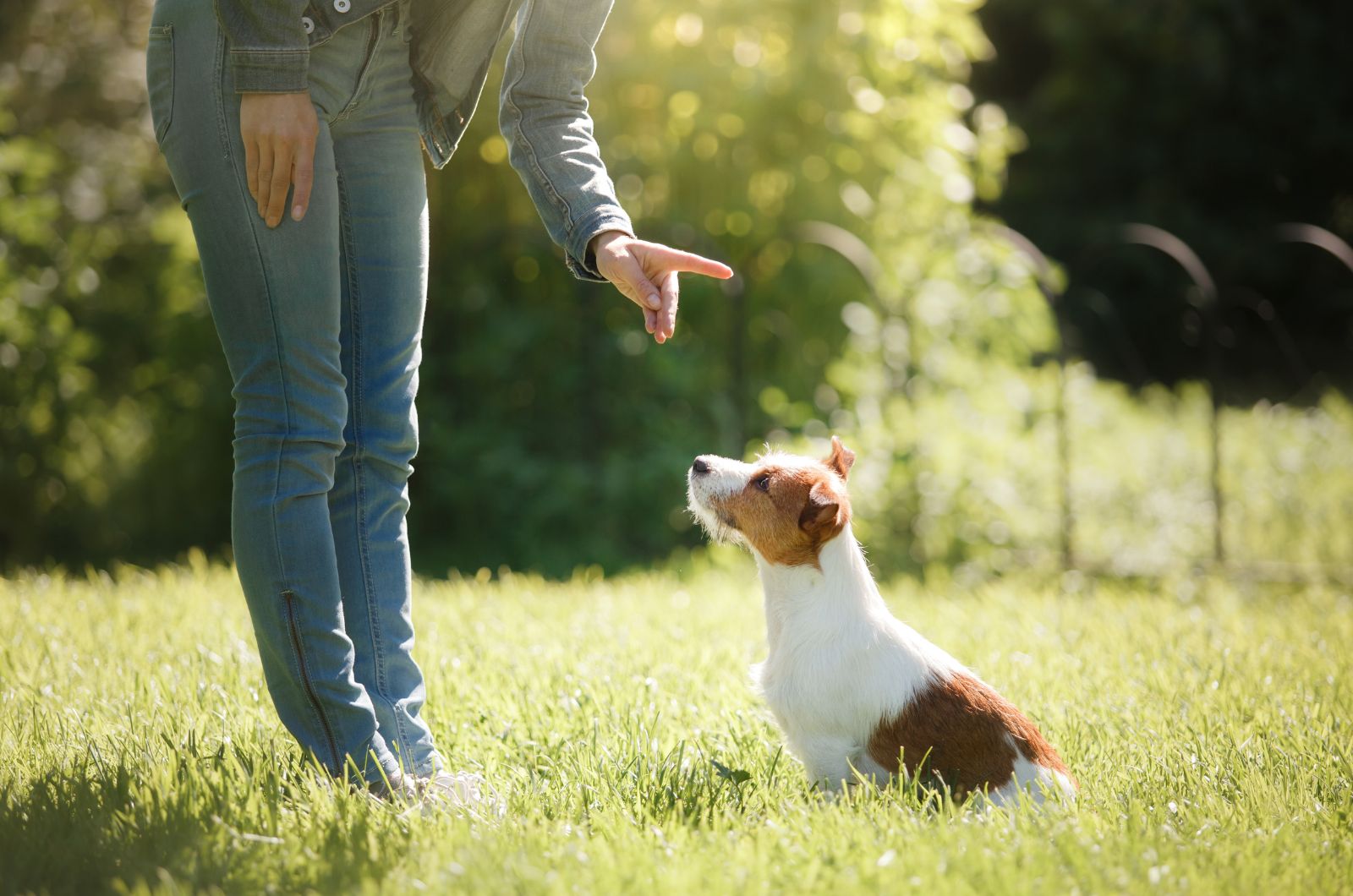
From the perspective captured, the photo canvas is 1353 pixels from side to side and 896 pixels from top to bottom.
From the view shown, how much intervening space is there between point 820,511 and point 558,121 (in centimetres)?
105

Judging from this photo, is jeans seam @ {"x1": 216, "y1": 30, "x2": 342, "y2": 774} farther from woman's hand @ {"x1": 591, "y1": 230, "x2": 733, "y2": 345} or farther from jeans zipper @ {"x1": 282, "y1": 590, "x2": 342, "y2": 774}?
woman's hand @ {"x1": 591, "y1": 230, "x2": 733, "y2": 345}

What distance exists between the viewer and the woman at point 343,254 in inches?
82.5

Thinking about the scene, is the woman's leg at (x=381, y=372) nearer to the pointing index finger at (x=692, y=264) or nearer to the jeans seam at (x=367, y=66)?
the jeans seam at (x=367, y=66)

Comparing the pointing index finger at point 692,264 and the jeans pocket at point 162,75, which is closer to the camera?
the jeans pocket at point 162,75

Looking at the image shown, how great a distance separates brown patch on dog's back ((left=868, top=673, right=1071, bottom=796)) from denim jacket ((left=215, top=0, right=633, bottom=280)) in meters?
1.17

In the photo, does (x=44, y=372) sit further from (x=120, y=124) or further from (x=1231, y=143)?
(x=1231, y=143)

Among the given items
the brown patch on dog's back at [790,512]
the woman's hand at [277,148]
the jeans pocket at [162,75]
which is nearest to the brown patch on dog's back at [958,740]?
the brown patch on dog's back at [790,512]

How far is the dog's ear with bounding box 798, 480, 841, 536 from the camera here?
8.62 feet

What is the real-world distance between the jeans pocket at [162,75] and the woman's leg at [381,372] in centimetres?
34

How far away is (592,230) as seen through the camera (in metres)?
2.41

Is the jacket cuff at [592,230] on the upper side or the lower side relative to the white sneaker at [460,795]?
upper

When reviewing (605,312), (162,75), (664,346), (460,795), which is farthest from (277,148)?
(605,312)

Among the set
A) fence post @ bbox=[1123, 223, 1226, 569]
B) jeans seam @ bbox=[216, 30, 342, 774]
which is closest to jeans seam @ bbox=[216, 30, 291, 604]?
jeans seam @ bbox=[216, 30, 342, 774]

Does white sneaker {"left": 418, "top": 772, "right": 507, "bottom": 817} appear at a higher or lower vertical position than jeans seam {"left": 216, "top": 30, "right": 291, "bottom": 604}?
lower
